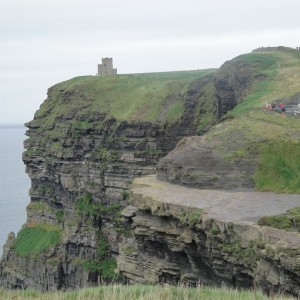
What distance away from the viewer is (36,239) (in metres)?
68.0

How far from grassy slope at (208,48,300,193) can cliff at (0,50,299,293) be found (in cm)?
598

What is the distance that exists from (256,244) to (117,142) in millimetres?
42597

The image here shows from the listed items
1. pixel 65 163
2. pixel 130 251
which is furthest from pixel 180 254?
pixel 65 163

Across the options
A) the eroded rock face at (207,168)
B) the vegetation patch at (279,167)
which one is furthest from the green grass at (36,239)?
the vegetation patch at (279,167)

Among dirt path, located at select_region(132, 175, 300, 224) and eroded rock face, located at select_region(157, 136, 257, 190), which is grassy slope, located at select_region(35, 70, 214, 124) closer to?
eroded rock face, located at select_region(157, 136, 257, 190)

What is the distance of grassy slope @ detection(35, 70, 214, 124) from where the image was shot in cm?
6475

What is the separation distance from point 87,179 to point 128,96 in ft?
35.9

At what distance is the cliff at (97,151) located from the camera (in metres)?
59.0

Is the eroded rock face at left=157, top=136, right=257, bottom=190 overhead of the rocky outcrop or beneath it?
overhead

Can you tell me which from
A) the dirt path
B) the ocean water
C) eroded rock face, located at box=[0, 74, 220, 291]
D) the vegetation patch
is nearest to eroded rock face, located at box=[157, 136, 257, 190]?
the vegetation patch

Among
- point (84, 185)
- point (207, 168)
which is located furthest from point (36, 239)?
point (207, 168)

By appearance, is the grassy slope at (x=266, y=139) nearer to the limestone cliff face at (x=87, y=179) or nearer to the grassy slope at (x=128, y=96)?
the limestone cliff face at (x=87, y=179)

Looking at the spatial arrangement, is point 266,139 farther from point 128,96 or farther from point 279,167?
point 128,96

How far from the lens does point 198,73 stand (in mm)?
73500
